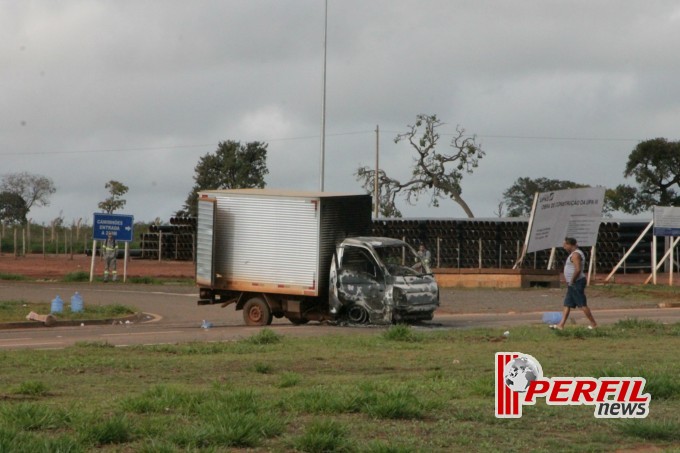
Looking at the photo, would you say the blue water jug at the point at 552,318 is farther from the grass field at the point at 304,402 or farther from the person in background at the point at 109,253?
the person in background at the point at 109,253

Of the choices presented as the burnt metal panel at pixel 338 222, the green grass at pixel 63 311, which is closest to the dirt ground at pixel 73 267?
the green grass at pixel 63 311

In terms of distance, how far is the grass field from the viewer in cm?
870

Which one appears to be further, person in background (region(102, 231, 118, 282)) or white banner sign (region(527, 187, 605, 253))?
person in background (region(102, 231, 118, 282))

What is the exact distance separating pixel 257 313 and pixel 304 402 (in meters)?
16.9

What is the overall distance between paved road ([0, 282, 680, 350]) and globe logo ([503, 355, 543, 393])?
11.9 m

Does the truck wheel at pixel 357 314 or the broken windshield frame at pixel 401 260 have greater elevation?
the broken windshield frame at pixel 401 260

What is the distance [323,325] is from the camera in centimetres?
2684

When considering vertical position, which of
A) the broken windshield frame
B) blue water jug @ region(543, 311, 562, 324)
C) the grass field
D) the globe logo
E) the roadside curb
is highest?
the broken windshield frame

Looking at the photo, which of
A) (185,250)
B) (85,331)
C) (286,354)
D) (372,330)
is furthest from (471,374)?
(185,250)

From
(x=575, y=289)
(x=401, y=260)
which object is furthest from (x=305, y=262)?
(x=575, y=289)

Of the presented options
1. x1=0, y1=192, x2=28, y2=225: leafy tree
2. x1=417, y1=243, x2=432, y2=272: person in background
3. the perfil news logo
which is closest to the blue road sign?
x1=417, y1=243, x2=432, y2=272: person in background

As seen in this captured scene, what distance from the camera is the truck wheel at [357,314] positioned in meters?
25.7

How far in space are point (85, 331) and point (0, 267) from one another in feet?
119

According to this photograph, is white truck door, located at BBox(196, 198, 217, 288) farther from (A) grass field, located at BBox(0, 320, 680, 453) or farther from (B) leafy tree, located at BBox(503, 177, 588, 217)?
(B) leafy tree, located at BBox(503, 177, 588, 217)
